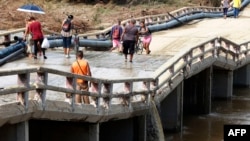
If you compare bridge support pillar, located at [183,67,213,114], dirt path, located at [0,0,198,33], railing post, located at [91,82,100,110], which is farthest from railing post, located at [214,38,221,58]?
dirt path, located at [0,0,198,33]

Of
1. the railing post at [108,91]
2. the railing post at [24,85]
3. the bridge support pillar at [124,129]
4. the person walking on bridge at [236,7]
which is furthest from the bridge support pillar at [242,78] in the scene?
the railing post at [24,85]

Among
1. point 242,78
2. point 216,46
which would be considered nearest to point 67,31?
point 216,46

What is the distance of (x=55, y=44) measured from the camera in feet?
78.3

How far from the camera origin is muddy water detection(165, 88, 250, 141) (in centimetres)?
2027

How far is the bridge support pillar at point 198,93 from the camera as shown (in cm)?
2366

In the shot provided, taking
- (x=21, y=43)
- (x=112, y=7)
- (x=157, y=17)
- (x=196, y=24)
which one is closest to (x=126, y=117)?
(x=21, y=43)

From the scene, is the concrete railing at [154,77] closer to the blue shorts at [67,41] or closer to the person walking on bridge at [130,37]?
the person walking on bridge at [130,37]

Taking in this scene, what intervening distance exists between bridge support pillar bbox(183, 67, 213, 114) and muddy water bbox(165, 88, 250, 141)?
41 cm

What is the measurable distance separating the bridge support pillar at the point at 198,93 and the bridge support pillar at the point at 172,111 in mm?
3284

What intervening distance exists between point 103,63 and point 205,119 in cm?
448

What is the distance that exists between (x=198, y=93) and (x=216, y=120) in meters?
1.60

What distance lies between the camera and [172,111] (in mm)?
20297

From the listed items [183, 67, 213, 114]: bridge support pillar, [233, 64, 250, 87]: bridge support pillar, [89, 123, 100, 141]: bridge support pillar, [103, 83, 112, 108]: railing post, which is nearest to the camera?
[89, 123, 100, 141]: bridge support pillar

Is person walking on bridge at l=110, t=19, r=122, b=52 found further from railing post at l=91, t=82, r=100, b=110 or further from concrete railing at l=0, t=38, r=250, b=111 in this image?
railing post at l=91, t=82, r=100, b=110
